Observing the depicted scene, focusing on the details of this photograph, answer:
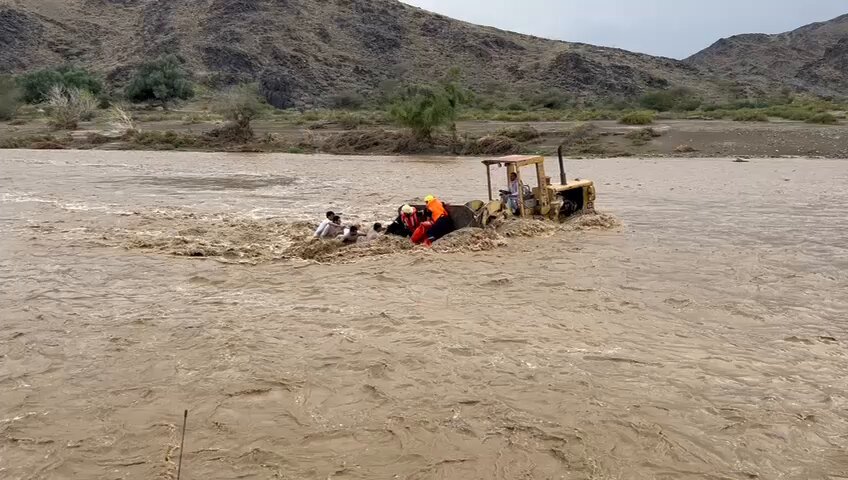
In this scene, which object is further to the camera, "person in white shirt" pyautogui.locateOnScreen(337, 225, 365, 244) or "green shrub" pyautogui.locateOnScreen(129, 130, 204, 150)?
"green shrub" pyautogui.locateOnScreen(129, 130, 204, 150)

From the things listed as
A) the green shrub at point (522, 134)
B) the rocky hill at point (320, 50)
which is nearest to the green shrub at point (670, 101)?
the rocky hill at point (320, 50)

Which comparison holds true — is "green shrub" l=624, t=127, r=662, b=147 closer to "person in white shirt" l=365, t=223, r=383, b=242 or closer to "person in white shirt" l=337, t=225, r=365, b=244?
"person in white shirt" l=365, t=223, r=383, b=242

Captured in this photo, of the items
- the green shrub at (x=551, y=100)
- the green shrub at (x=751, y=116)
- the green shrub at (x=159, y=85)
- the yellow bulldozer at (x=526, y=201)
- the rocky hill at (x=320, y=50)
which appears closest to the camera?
the yellow bulldozer at (x=526, y=201)

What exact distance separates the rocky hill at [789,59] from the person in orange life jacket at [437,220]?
72377mm

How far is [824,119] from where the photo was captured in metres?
36.3

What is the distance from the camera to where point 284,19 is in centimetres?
7625

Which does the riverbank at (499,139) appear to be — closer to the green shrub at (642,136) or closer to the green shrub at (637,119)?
the green shrub at (642,136)

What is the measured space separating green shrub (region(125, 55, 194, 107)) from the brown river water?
47.7 metres

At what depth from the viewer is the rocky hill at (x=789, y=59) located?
80.4 metres

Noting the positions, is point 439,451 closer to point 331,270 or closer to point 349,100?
point 331,270

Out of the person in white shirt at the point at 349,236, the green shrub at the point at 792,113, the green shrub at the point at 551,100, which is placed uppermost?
the green shrub at the point at 551,100

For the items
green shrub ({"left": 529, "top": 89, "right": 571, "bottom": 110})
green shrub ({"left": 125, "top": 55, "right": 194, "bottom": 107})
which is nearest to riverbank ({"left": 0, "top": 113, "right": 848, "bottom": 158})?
green shrub ({"left": 125, "top": 55, "right": 194, "bottom": 107})

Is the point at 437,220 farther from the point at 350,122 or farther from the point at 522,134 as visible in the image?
the point at 350,122

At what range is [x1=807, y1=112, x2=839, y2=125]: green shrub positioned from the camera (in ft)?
118
